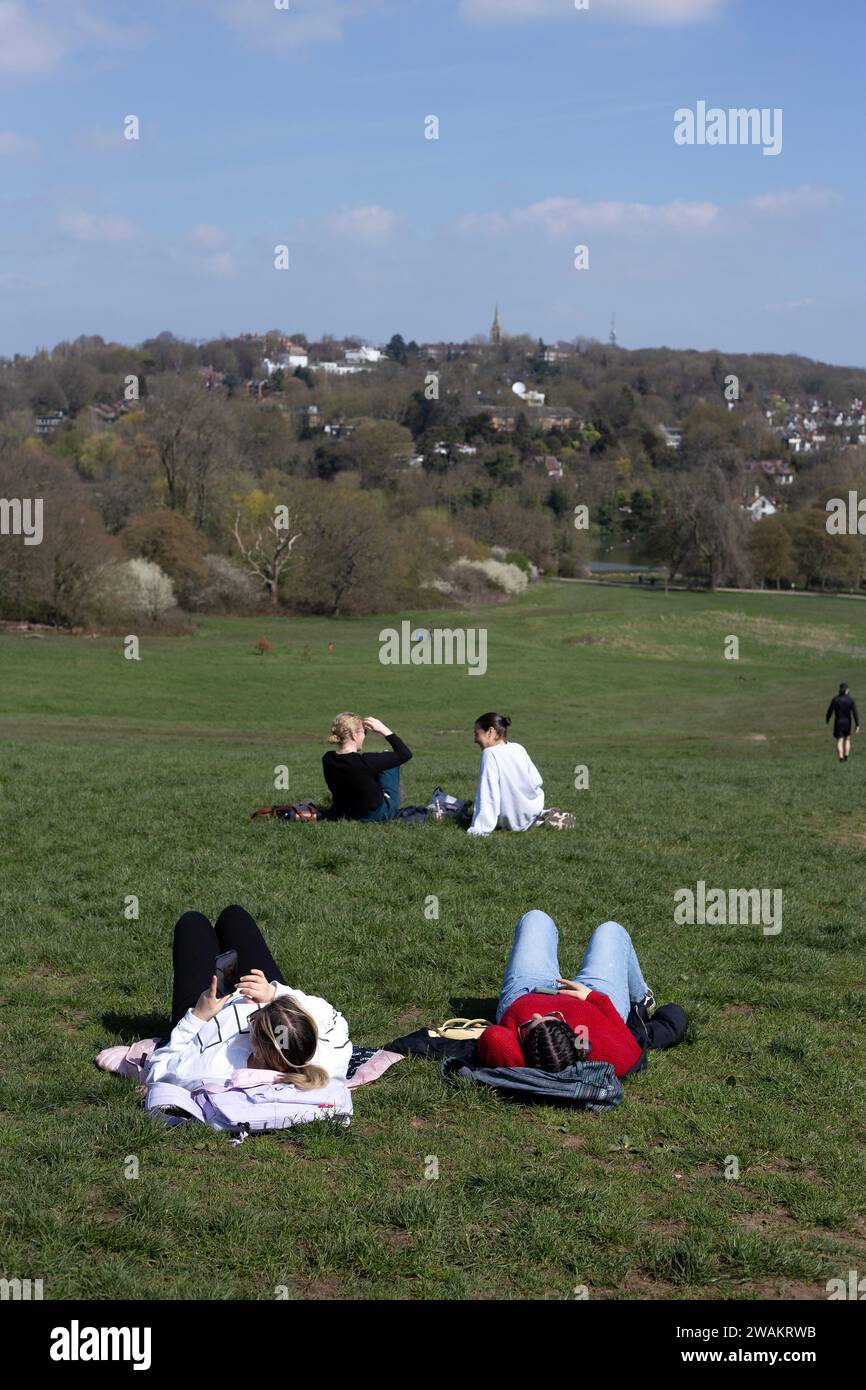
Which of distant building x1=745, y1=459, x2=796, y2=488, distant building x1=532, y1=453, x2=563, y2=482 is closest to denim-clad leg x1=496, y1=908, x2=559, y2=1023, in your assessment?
distant building x1=532, y1=453, x2=563, y2=482

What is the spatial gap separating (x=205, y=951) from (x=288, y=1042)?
3.67 ft

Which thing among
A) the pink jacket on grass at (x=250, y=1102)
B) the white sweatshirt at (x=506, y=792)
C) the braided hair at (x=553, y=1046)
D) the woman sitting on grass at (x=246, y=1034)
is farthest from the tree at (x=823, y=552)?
the pink jacket on grass at (x=250, y=1102)

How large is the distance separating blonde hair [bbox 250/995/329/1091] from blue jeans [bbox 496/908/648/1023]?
119cm

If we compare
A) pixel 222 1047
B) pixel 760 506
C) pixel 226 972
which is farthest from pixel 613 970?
pixel 760 506

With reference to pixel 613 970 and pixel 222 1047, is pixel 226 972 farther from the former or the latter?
pixel 613 970

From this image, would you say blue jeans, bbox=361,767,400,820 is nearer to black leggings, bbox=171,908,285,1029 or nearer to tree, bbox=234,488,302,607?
black leggings, bbox=171,908,285,1029

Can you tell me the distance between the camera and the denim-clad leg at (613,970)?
7.30m

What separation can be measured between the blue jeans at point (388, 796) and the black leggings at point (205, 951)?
524 centimetres

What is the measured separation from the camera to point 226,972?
711 cm

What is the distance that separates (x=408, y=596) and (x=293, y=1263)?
263ft

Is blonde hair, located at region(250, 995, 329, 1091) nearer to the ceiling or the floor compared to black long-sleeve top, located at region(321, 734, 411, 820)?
nearer to the floor

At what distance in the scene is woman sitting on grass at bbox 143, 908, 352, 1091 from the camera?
6309 millimetres

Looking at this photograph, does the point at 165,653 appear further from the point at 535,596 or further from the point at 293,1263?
the point at 293,1263
